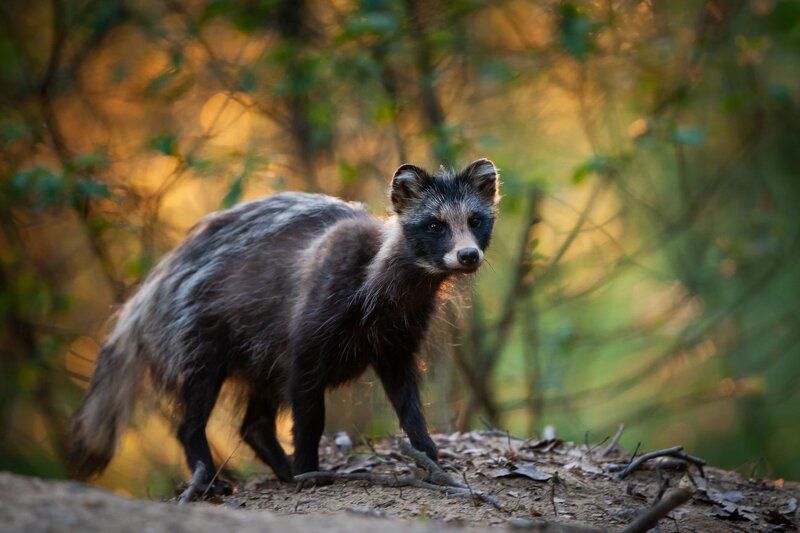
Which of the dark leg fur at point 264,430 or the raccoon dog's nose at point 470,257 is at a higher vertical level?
the raccoon dog's nose at point 470,257

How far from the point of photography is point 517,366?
12.7m

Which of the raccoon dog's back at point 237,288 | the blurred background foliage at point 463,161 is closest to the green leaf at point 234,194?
the blurred background foliage at point 463,161

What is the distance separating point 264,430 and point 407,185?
7.56ft

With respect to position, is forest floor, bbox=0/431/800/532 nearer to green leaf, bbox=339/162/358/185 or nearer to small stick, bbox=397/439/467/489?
small stick, bbox=397/439/467/489

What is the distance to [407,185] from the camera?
6.30 meters

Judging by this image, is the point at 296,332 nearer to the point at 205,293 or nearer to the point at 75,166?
the point at 205,293

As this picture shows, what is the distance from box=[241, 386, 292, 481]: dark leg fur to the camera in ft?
22.9

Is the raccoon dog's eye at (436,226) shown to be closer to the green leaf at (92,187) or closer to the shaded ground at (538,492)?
the shaded ground at (538,492)

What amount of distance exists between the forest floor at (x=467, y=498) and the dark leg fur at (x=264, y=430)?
0.19 m

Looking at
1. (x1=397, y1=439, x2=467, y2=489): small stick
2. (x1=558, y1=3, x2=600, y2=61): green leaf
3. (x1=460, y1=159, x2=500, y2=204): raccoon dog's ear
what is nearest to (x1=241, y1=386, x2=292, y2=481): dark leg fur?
(x1=397, y1=439, x2=467, y2=489): small stick

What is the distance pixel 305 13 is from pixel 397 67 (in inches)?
57.6

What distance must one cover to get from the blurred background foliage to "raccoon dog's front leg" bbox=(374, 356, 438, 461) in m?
1.84

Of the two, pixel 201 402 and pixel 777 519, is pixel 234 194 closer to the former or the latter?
pixel 201 402

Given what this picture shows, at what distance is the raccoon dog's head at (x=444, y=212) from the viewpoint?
5988 mm
